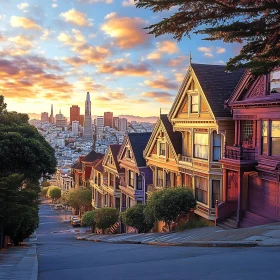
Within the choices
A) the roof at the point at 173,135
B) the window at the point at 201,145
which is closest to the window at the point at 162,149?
the roof at the point at 173,135

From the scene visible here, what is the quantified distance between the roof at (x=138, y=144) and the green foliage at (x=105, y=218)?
6.62 m

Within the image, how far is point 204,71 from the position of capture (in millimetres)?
27297

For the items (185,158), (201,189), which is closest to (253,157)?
(201,189)

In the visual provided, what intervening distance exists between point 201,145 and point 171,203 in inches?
181

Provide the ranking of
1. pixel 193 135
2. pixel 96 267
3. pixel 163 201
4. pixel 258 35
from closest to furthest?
pixel 96 267
pixel 258 35
pixel 163 201
pixel 193 135

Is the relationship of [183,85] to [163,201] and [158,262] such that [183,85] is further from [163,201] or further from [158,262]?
[158,262]

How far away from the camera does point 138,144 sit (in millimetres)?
38469

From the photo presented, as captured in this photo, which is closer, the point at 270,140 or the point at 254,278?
the point at 254,278

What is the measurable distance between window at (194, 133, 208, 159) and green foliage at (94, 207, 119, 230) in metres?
15.1

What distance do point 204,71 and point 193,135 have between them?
4534 mm

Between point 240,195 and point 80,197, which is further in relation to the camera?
point 80,197

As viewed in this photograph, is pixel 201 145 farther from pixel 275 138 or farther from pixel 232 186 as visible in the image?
pixel 275 138

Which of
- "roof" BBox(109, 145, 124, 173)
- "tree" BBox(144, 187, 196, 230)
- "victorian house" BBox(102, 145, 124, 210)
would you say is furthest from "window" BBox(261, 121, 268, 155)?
"roof" BBox(109, 145, 124, 173)

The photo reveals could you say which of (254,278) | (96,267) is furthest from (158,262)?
(254,278)
